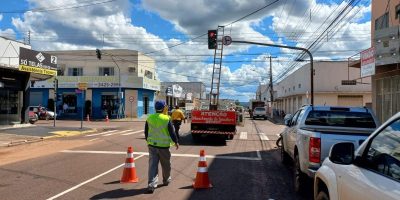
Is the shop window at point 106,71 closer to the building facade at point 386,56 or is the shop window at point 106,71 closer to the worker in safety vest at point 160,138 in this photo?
the building facade at point 386,56

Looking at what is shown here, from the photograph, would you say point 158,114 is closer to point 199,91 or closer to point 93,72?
point 93,72

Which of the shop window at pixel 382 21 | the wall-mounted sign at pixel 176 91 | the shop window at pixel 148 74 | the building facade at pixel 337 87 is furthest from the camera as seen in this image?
the wall-mounted sign at pixel 176 91

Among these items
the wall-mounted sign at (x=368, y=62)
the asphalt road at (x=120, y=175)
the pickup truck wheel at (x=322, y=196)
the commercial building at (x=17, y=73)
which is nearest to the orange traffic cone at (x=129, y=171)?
the asphalt road at (x=120, y=175)

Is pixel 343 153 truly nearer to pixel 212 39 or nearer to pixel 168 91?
pixel 212 39

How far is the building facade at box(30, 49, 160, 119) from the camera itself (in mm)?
54125

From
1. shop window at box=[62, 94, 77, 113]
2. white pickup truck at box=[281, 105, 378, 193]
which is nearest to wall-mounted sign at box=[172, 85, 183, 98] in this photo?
shop window at box=[62, 94, 77, 113]

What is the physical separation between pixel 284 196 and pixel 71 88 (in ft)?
163

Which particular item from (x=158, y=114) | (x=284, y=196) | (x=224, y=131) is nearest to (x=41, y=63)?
(x=224, y=131)

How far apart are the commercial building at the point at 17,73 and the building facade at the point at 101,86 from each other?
22.3 metres

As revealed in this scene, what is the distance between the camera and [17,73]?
28609mm

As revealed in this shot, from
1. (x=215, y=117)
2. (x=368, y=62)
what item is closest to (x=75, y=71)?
(x=215, y=117)

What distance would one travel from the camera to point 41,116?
48.0 m

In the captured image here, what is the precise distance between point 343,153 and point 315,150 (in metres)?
3.72

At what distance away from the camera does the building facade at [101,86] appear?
54.1 metres
